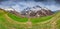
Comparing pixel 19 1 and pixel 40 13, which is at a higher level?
pixel 19 1

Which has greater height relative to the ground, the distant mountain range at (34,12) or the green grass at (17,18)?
the distant mountain range at (34,12)

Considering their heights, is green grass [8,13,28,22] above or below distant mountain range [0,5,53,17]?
below

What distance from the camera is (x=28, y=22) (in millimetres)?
1892

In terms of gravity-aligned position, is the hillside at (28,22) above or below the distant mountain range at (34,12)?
below

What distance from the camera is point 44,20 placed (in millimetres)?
1900

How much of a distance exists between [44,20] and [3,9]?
0.56 meters

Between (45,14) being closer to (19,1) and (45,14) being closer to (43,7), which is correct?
(43,7)

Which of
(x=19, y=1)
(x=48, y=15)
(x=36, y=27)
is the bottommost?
(x=36, y=27)

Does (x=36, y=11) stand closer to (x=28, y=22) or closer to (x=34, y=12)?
(x=34, y=12)

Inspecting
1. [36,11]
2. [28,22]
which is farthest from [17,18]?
[36,11]

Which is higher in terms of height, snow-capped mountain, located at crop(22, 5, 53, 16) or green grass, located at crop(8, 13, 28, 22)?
snow-capped mountain, located at crop(22, 5, 53, 16)

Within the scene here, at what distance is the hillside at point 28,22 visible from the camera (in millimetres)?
1887

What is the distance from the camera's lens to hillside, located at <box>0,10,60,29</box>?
6.19 feet

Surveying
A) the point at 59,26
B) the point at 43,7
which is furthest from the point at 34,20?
the point at 59,26
